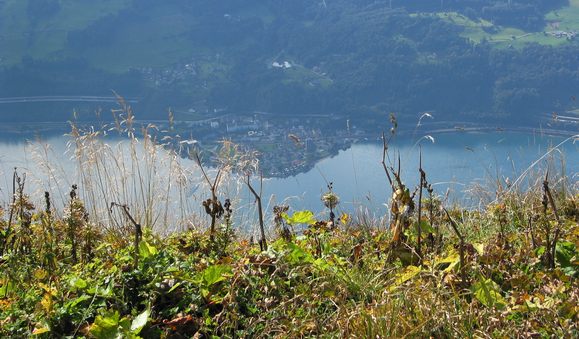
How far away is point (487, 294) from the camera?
79.9 inches

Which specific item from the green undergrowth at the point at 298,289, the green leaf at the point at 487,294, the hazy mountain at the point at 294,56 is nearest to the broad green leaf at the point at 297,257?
the green undergrowth at the point at 298,289

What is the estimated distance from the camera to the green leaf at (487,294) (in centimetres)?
203

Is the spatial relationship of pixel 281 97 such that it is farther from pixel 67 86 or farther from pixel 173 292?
A: pixel 173 292

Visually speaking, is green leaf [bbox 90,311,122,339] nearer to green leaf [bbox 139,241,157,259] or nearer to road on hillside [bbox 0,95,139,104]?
green leaf [bbox 139,241,157,259]

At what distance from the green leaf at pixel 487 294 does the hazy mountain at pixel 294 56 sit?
32391 mm

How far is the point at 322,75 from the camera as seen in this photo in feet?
149

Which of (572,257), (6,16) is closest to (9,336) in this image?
(572,257)

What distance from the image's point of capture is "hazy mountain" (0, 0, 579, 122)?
38.4 m

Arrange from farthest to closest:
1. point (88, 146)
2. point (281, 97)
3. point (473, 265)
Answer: point (281, 97), point (88, 146), point (473, 265)

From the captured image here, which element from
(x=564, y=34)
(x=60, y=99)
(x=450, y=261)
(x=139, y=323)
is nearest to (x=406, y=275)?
(x=450, y=261)

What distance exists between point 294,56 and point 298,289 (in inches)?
1935

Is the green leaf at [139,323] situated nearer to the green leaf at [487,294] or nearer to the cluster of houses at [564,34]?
the green leaf at [487,294]

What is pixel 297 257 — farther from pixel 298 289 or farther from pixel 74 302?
pixel 74 302

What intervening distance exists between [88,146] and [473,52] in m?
45.6
